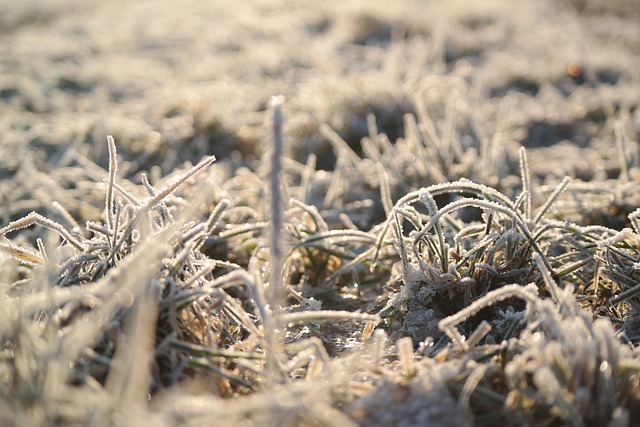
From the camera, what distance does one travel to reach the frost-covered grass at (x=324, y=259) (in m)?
0.98

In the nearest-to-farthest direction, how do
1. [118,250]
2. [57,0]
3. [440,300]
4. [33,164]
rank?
[118,250], [440,300], [33,164], [57,0]

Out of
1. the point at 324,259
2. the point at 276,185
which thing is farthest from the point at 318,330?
the point at 276,185

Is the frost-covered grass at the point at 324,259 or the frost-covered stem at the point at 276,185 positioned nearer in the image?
the frost-covered stem at the point at 276,185

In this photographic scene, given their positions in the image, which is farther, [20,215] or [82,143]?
[82,143]

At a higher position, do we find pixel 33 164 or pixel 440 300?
pixel 440 300

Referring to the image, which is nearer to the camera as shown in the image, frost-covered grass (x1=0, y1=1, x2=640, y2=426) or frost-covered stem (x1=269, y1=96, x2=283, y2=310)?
frost-covered stem (x1=269, y1=96, x2=283, y2=310)

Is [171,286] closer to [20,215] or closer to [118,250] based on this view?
[118,250]

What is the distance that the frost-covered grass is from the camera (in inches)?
38.6

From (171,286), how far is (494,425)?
1.97ft

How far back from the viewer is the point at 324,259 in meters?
1.78

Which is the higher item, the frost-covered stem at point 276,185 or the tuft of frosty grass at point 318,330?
the frost-covered stem at point 276,185

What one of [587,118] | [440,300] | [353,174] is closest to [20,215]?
[353,174]

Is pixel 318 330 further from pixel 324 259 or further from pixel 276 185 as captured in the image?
pixel 276 185

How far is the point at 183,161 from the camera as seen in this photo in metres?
2.83
